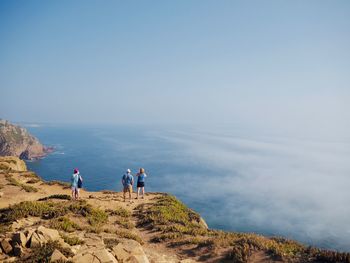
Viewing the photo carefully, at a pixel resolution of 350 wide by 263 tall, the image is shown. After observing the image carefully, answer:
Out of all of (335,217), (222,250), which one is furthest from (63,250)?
(335,217)

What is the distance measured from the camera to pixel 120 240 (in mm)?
11953

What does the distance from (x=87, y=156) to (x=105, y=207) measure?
134113 mm

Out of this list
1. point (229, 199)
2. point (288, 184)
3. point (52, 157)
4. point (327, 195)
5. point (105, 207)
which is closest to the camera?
point (105, 207)

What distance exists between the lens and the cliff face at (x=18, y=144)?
145 metres

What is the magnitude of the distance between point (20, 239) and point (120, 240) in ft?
13.2

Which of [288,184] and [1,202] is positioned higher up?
[1,202]

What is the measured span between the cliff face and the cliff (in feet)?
464

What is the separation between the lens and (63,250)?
961cm

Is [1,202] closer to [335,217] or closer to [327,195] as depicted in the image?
[335,217]

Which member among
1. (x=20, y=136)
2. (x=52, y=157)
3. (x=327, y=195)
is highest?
(x=20, y=136)

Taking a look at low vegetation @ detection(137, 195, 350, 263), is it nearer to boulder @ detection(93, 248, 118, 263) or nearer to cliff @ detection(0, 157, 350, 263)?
cliff @ detection(0, 157, 350, 263)

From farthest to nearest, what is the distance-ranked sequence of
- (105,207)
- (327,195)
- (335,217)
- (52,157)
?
(52,157) → (327,195) → (335,217) → (105,207)

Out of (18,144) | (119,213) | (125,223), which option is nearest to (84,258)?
(125,223)

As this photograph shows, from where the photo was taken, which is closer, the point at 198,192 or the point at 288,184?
the point at 198,192
